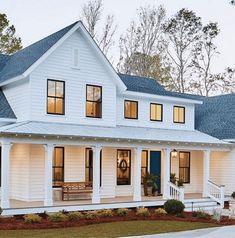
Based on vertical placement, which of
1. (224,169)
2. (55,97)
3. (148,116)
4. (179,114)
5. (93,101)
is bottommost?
(224,169)

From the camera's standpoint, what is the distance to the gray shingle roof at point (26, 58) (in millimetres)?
22484

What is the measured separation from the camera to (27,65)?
2217 centimetres

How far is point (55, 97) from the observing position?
74.8ft

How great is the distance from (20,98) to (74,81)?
276 centimetres

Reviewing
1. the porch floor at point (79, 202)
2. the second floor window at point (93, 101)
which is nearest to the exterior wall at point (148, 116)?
the second floor window at point (93, 101)

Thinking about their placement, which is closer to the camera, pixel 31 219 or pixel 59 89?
pixel 31 219

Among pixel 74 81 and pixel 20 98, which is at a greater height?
pixel 74 81

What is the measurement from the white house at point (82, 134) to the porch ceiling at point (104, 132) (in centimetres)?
6

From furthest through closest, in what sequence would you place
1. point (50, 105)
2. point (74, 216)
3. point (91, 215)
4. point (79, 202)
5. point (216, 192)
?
point (216, 192) < point (50, 105) < point (79, 202) < point (91, 215) < point (74, 216)

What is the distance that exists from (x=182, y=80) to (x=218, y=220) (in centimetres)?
3392

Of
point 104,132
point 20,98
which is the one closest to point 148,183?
point 104,132

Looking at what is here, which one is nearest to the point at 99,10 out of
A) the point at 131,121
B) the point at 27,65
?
the point at 131,121

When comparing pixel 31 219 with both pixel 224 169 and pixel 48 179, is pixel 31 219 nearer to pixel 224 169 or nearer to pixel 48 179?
pixel 48 179

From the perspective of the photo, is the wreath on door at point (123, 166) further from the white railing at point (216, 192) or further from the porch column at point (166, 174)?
the white railing at point (216, 192)
